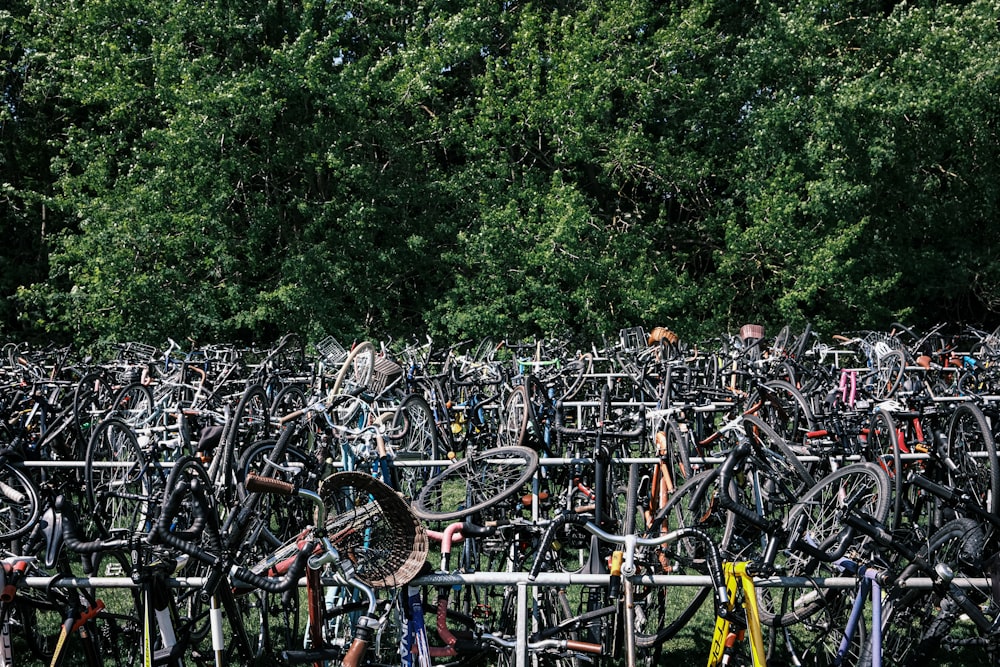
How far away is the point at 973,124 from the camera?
1504cm

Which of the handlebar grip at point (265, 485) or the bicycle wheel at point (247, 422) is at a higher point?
the handlebar grip at point (265, 485)

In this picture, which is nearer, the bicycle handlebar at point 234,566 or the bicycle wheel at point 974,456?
the bicycle handlebar at point 234,566

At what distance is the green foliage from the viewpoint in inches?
→ 561

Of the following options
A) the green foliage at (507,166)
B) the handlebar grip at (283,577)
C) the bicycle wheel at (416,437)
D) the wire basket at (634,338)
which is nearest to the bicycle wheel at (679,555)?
the handlebar grip at (283,577)

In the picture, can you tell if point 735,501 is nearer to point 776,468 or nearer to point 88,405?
point 776,468

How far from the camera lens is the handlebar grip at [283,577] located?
2850 millimetres

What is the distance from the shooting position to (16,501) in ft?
13.5

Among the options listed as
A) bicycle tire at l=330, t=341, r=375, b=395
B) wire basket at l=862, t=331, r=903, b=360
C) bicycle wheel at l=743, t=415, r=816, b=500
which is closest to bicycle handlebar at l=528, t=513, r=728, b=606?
bicycle wheel at l=743, t=415, r=816, b=500

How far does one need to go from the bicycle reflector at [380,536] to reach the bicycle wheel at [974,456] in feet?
9.13

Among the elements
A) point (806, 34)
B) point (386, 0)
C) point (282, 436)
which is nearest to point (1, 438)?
point (282, 436)

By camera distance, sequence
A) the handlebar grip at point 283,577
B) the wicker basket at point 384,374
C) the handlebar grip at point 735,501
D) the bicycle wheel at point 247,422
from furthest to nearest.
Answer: the wicker basket at point 384,374
the bicycle wheel at point 247,422
the handlebar grip at point 735,501
the handlebar grip at point 283,577

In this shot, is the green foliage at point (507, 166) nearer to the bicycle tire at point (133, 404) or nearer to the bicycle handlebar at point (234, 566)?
the bicycle tire at point (133, 404)

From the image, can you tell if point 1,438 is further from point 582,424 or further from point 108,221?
point 108,221

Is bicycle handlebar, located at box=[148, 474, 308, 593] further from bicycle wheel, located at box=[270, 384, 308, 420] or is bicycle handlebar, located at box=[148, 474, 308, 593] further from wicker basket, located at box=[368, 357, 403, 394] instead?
wicker basket, located at box=[368, 357, 403, 394]
